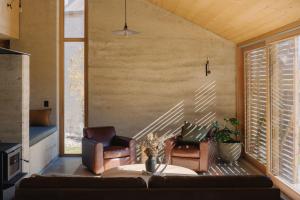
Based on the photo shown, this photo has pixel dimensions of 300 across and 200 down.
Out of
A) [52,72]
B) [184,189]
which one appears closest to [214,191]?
[184,189]

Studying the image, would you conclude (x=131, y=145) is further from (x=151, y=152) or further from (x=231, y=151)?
(x=231, y=151)

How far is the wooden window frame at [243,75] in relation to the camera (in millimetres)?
5176

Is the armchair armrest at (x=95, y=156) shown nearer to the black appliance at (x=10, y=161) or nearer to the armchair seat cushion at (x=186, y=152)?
the armchair seat cushion at (x=186, y=152)

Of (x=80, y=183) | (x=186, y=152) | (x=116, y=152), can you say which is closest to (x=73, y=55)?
(x=116, y=152)

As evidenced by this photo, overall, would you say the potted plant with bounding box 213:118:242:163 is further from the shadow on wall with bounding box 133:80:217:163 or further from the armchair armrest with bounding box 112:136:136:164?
the armchair armrest with bounding box 112:136:136:164

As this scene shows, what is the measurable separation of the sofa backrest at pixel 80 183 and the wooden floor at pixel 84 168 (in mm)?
3360

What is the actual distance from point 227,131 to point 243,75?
1.19m

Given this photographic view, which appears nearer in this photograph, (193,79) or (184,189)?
(184,189)

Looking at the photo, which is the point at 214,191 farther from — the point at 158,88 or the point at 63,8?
the point at 63,8

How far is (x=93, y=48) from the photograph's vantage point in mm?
7840

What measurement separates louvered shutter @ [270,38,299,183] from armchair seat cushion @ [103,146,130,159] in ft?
7.79

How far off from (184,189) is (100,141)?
12.8 feet

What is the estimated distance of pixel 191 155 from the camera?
6.45 m

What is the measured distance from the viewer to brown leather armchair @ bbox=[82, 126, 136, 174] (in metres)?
6.34
